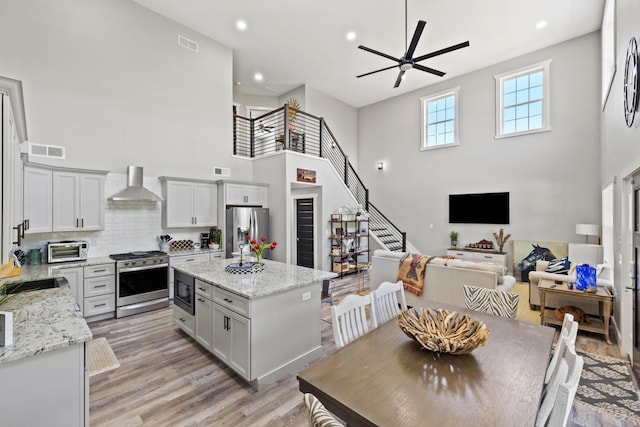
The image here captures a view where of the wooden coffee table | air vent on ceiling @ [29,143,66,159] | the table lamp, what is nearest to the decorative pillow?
the wooden coffee table

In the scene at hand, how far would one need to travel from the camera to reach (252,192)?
254 inches

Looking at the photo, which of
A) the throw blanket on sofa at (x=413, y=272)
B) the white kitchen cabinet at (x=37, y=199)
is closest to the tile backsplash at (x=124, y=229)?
the white kitchen cabinet at (x=37, y=199)

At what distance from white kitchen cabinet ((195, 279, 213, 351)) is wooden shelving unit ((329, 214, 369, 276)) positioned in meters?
4.00

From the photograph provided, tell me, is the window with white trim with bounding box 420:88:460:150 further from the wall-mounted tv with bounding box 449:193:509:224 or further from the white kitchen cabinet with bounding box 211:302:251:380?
the white kitchen cabinet with bounding box 211:302:251:380

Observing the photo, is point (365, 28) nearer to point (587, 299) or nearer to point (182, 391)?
point (587, 299)

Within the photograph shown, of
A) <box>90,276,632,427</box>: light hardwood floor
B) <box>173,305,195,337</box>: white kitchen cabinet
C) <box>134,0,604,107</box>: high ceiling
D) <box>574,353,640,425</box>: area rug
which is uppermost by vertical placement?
<box>134,0,604,107</box>: high ceiling

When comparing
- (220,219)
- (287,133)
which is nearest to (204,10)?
(287,133)

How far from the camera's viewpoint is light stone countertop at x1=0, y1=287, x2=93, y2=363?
1421 millimetres

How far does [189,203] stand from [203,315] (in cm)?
308

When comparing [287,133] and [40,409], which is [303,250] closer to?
[287,133]

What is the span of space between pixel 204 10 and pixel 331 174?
14.1 ft

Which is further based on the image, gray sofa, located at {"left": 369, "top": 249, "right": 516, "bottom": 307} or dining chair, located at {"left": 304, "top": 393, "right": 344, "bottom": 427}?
gray sofa, located at {"left": 369, "top": 249, "right": 516, "bottom": 307}

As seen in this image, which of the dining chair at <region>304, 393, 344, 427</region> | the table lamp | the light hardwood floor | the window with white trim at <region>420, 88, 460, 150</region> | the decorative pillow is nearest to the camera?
the dining chair at <region>304, 393, 344, 427</region>

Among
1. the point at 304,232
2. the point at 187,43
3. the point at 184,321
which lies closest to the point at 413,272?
the point at 184,321
